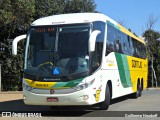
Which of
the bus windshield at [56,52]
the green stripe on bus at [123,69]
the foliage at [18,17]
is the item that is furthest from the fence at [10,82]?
the bus windshield at [56,52]

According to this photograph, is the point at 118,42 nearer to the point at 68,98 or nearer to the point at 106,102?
the point at 106,102

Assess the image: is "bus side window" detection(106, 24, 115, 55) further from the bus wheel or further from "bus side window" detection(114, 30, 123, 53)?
the bus wheel

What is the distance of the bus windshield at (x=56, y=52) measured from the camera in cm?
1292

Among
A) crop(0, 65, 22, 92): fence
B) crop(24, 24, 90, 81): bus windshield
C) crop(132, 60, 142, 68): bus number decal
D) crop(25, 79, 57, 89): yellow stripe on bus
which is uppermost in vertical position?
crop(24, 24, 90, 81): bus windshield

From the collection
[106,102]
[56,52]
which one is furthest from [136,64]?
[56,52]

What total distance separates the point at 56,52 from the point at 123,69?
559cm

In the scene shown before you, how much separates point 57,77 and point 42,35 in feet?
5.86

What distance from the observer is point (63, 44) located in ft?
43.7

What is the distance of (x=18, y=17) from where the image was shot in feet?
96.2

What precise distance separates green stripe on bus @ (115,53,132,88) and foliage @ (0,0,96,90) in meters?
11.3

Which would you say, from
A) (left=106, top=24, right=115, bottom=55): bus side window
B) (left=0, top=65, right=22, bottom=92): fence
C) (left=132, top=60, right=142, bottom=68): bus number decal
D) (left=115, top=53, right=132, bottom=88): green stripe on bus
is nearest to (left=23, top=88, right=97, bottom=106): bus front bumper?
(left=106, top=24, right=115, bottom=55): bus side window

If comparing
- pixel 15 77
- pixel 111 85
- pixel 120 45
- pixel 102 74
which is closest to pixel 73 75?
pixel 102 74

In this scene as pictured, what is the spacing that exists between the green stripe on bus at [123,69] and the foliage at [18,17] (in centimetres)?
1129

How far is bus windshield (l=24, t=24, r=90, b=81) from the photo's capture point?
42.4 feet
